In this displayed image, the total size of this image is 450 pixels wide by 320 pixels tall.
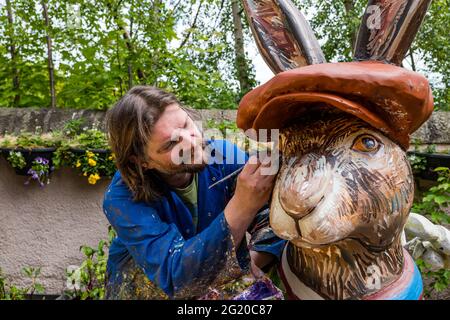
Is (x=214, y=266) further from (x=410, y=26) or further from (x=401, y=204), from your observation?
(x=410, y=26)

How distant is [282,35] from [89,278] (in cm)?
166

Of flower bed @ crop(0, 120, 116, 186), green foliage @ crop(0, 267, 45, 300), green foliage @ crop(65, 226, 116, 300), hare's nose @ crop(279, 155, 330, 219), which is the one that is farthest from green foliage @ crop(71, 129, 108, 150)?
hare's nose @ crop(279, 155, 330, 219)

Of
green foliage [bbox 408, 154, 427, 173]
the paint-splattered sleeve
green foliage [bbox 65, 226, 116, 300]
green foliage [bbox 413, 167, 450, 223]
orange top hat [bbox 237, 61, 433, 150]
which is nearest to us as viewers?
orange top hat [bbox 237, 61, 433, 150]

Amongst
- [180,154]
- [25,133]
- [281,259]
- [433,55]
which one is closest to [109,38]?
[25,133]

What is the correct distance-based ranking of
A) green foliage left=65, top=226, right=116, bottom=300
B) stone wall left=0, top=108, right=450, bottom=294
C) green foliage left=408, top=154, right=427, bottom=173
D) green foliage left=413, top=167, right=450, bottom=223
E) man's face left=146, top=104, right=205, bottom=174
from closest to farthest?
man's face left=146, top=104, right=205, bottom=174, green foliage left=413, top=167, right=450, bottom=223, green foliage left=408, top=154, right=427, bottom=173, green foliage left=65, top=226, right=116, bottom=300, stone wall left=0, top=108, right=450, bottom=294

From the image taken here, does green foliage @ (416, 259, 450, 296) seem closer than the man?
No

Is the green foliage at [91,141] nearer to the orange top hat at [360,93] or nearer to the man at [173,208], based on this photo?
the man at [173,208]

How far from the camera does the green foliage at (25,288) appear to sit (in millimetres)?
2152

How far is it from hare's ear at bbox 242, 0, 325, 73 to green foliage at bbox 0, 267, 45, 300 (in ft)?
5.79

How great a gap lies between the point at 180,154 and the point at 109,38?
1961 mm

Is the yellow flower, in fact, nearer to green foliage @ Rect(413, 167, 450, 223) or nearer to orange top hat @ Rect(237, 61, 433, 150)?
green foliage @ Rect(413, 167, 450, 223)

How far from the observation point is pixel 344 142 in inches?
29.4

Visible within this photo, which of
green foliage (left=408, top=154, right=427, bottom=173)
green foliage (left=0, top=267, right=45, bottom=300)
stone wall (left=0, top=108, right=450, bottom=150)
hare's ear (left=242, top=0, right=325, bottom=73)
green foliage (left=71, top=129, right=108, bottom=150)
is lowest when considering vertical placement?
green foliage (left=0, top=267, right=45, bottom=300)

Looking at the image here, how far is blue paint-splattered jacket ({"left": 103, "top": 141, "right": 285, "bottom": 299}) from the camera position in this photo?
0.81 meters
